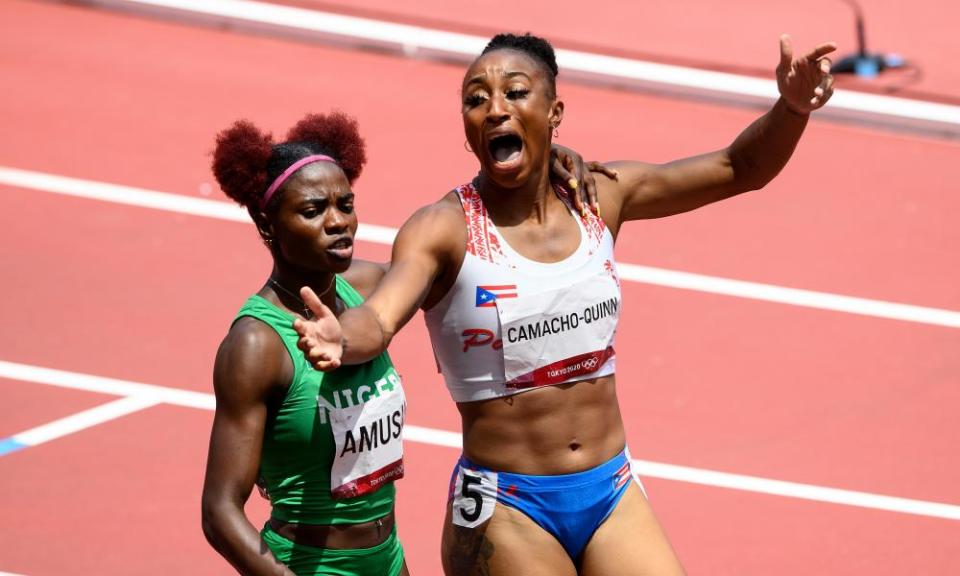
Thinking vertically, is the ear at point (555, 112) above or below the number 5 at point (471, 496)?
above

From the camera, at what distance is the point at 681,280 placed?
10.3m

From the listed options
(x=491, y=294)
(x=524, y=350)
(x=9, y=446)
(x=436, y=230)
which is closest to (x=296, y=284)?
(x=436, y=230)

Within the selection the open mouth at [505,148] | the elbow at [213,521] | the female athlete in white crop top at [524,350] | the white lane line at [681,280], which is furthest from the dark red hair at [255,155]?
the white lane line at [681,280]

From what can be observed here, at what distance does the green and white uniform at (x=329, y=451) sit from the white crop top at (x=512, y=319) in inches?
12.1

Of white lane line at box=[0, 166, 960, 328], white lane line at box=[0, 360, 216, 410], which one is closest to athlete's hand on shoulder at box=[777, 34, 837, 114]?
white lane line at box=[0, 360, 216, 410]

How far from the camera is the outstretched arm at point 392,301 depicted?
174 inches

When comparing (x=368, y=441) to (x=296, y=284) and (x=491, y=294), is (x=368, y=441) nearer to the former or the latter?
(x=296, y=284)

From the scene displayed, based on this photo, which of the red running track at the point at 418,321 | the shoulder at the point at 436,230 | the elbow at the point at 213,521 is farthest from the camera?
the red running track at the point at 418,321

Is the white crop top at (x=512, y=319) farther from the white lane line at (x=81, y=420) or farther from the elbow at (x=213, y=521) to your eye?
the white lane line at (x=81, y=420)

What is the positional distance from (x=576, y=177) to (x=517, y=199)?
0.92 ft

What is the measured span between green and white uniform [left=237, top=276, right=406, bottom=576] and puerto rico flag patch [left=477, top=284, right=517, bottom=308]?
1.25 feet

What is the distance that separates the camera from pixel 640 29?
46.5 ft

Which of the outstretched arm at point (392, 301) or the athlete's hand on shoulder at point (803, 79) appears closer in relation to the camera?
the outstretched arm at point (392, 301)

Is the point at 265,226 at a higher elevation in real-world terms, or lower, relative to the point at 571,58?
higher
